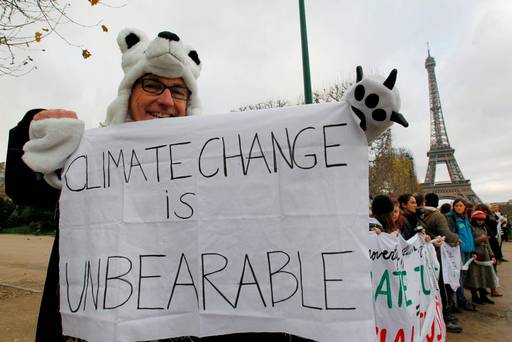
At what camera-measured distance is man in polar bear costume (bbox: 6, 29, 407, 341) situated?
190cm

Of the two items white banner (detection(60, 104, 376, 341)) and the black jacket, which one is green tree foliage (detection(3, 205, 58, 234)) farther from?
white banner (detection(60, 104, 376, 341))

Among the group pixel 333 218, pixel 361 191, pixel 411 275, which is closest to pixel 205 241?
pixel 333 218

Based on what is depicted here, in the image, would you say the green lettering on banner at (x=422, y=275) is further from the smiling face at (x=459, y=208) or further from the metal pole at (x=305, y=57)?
the smiling face at (x=459, y=208)

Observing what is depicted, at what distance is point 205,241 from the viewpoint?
1.77m

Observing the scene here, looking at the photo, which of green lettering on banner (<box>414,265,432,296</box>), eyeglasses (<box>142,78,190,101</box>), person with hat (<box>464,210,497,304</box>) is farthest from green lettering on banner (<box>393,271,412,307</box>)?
person with hat (<box>464,210,497,304</box>)

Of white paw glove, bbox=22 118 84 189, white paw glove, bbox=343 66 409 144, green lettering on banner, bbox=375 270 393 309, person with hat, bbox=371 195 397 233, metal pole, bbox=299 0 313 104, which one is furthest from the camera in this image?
metal pole, bbox=299 0 313 104

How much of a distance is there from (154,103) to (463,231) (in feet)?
21.7

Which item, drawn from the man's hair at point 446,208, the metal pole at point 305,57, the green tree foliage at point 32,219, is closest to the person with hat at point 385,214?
the metal pole at point 305,57

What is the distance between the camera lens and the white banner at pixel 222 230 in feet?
5.39

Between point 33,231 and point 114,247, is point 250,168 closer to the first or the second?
point 114,247

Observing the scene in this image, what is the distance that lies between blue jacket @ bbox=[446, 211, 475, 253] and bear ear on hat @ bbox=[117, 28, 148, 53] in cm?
661

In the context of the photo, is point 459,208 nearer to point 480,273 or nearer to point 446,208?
Answer: point 480,273

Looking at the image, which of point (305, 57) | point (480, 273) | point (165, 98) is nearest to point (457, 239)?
point (480, 273)

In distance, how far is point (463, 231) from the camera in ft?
22.5
